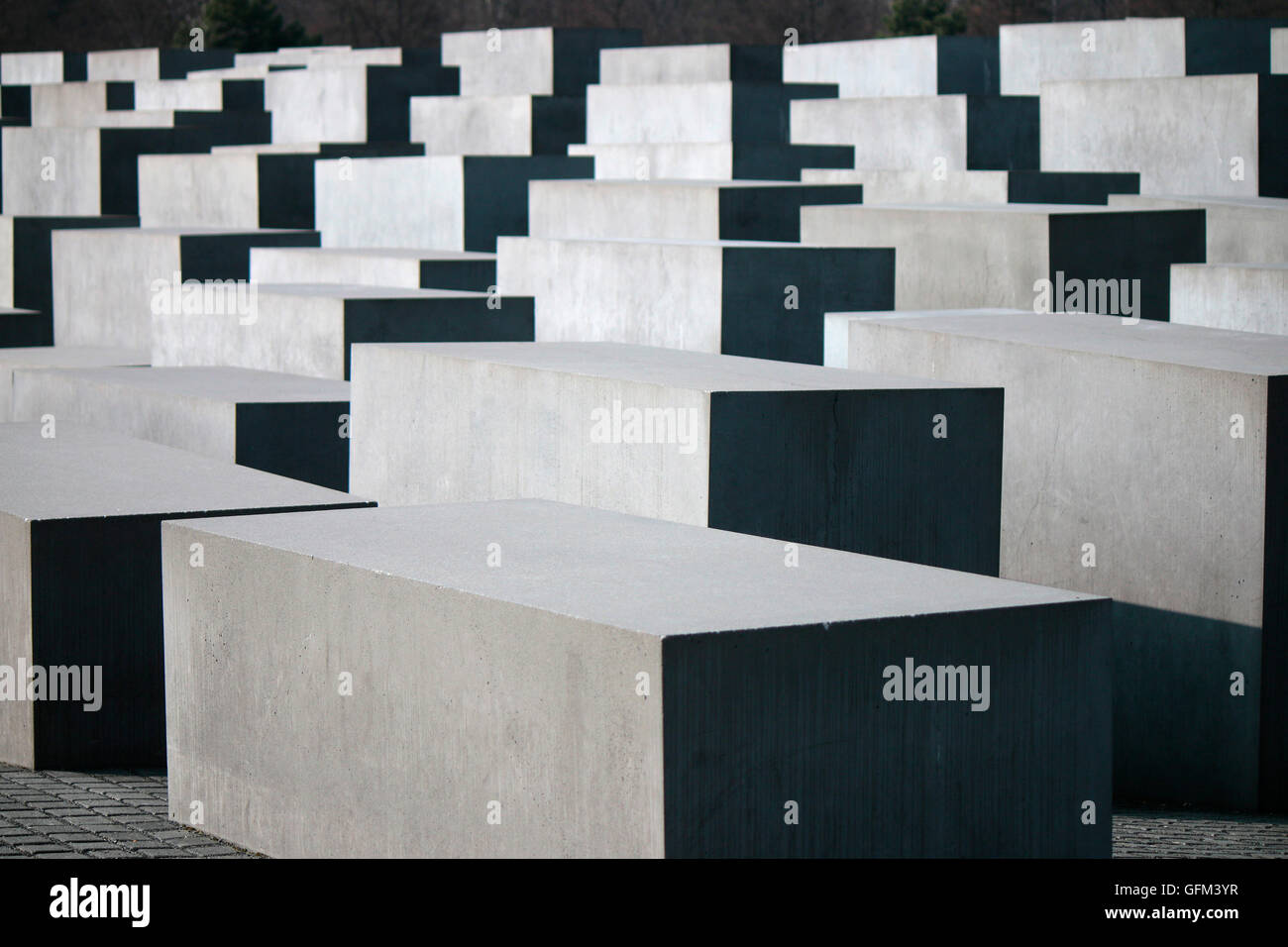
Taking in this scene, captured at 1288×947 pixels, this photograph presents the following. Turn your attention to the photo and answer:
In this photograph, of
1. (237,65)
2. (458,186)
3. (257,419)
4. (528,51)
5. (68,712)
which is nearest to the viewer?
(68,712)

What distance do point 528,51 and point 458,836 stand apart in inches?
861

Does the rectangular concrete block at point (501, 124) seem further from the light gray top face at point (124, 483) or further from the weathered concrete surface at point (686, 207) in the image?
the light gray top face at point (124, 483)

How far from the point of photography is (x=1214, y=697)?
827 centimetres

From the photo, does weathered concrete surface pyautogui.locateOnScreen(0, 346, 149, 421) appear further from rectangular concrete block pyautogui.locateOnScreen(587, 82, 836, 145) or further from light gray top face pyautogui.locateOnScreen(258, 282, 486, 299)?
rectangular concrete block pyautogui.locateOnScreen(587, 82, 836, 145)

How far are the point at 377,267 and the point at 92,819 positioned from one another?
26.9ft

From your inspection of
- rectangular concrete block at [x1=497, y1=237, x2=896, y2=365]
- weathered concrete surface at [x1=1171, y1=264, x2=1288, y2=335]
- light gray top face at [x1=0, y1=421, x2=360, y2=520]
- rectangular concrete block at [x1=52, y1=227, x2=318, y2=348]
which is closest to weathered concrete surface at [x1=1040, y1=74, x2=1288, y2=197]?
weathered concrete surface at [x1=1171, y1=264, x2=1288, y2=335]

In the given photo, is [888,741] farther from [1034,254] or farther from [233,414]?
[1034,254]

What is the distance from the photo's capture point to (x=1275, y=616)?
8008mm

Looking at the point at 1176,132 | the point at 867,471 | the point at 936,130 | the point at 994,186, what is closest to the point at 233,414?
the point at 867,471

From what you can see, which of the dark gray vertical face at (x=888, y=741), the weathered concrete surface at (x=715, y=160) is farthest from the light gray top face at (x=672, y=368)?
the weathered concrete surface at (x=715, y=160)

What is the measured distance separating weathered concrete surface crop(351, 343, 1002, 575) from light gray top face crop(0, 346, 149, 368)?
18.1ft

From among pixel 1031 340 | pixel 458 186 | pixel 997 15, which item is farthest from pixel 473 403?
pixel 997 15

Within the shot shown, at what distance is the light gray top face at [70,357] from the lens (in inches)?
529
